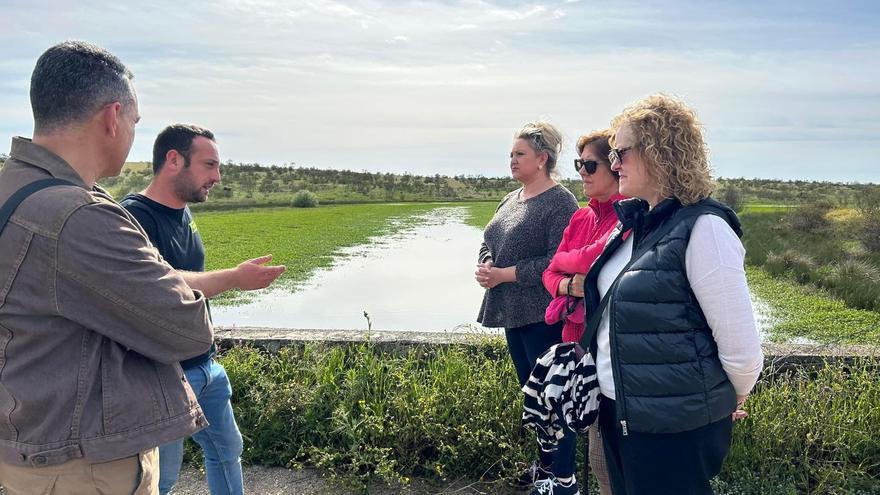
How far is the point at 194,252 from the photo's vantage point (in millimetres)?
2854

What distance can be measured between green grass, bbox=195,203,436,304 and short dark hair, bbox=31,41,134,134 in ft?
27.8

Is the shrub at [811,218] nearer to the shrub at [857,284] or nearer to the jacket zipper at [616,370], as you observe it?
the shrub at [857,284]

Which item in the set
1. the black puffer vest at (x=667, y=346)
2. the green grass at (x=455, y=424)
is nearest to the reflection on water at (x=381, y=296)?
the green grass at (x=455, y=424)

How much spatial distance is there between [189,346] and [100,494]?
0.48 meters

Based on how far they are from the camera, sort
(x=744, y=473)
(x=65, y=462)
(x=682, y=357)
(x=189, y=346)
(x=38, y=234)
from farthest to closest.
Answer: (x=744, y=473), (x=682, y=357), (x=189, y=346), (x=65, y=462), (x=38, y=234)

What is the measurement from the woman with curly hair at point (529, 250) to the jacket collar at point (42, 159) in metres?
2.13

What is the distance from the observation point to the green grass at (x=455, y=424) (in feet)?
10.9

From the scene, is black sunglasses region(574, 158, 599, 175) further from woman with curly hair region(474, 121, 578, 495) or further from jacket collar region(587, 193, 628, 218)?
woman with curly hair region(474, 121, 578, 495)

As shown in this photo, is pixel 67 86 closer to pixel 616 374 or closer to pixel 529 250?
pixel 616 374

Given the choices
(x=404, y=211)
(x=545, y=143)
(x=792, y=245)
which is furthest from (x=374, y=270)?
(x=404, y=211)

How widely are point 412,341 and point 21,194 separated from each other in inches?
120

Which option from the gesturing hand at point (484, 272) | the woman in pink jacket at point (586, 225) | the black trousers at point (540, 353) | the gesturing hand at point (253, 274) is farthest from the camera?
the gesturing hand at point (484, 272)

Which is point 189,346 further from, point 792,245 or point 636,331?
point 792,245

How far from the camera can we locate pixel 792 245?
18438 millimetres
